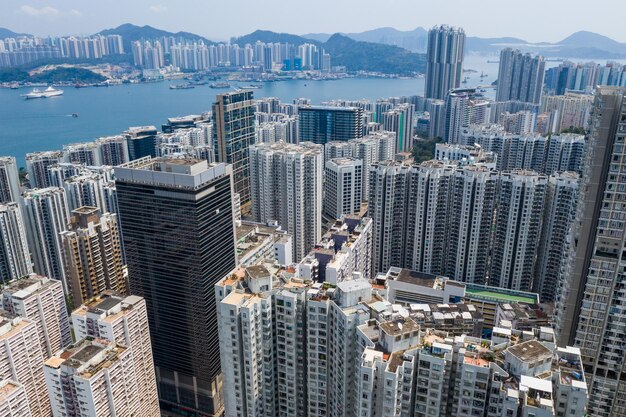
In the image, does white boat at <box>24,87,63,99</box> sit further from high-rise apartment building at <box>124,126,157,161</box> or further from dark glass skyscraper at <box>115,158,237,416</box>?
dark glass skyscraper at <box>115,158,237,416</box>

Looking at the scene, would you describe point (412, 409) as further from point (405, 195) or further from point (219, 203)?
point (405, 195)

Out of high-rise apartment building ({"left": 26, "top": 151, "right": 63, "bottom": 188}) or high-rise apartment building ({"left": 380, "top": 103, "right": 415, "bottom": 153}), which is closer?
high-rise apartment building ({"left": 26, "top": 151, "right": 63, "bottom": 188})

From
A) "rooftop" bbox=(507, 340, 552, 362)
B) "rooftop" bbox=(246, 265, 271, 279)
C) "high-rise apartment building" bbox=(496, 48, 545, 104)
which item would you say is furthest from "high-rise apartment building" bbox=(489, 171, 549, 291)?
"high-rise apartment building" bbox=(496, 48, 545, 104)

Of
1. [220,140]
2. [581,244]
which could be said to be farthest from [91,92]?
[581,244]

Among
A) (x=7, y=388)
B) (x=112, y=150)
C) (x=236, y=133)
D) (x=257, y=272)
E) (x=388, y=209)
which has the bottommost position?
(x=7, y=388)

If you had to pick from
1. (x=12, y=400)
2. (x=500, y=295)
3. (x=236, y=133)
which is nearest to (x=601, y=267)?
(x=500, y=295)

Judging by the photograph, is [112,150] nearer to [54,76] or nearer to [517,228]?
[517,228]
